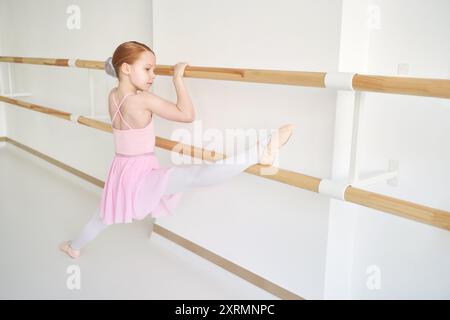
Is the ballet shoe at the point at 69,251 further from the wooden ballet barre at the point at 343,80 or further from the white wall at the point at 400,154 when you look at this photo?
the white wall at the point at 400,154

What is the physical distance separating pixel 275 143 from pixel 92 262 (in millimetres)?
1002

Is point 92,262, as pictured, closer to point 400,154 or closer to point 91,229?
point 91,229

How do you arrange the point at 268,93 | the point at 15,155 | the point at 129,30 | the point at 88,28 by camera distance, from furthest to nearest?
1. the point at 15,155
2. the point at 88,28
3. the point at 129,30
4. the point at 268,93

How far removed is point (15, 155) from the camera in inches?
141

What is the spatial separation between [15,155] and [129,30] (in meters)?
1.77

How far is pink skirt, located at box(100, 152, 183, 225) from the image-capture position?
1.49m

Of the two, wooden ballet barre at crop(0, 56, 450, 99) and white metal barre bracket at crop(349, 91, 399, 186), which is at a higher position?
wooden ballet barre at crop(0, 56, 450, 99)

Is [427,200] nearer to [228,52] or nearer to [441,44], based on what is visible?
[441,44]

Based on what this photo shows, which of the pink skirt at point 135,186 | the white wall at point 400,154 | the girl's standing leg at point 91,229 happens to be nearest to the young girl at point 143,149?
the pink skirt at point 135,186

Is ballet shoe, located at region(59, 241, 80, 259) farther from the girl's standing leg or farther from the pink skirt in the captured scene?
the pink skirt

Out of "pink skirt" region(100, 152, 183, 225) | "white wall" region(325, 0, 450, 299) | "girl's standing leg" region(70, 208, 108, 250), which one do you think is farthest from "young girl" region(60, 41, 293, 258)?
"white wall" region(325, 0, 450, 299)

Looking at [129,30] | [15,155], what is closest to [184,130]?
[129,30]

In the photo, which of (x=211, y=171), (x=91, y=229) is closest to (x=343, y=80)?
(x=211, y=171)

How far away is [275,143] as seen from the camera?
1354mm
